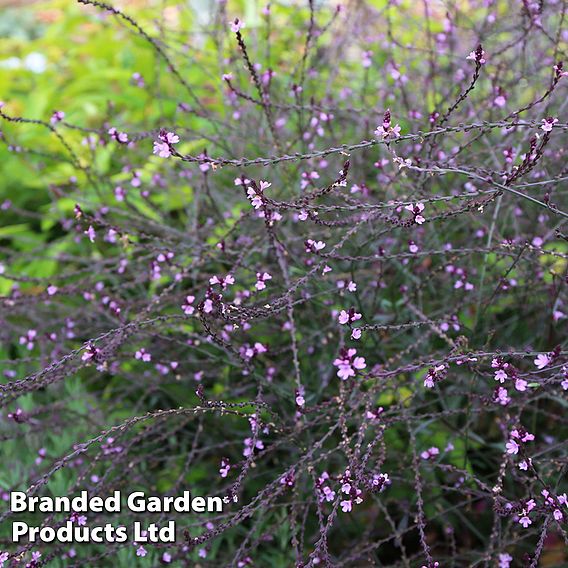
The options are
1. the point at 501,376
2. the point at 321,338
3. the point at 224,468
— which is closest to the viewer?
the point at 501,376

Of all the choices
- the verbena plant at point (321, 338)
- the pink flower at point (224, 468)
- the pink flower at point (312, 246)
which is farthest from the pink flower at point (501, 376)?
the pink flower at point (224, 468)

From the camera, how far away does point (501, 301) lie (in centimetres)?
231

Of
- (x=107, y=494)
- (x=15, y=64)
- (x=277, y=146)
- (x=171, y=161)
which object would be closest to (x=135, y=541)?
(x=107, y=494)

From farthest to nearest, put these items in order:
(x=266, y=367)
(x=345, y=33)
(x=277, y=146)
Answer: (x=345, y=33)
(x=266, y=367)
(x=277, y=146)

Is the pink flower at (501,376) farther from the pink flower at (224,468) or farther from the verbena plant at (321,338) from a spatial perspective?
the pink flower at (224,468)

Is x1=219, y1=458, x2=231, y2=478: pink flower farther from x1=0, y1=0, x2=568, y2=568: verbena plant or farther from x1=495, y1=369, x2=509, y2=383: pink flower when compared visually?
x1=495, y1=369, x2=509, y2=383: pink flower

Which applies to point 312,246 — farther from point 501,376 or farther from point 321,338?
point 321,338

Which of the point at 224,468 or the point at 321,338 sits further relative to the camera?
the point at 321,338

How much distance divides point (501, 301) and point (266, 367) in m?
0.84

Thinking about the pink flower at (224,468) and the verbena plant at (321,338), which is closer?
the pink flower at (224,468)

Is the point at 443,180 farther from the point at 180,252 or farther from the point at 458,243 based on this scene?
the point at 180,252

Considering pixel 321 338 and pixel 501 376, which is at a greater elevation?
pixel 321 338

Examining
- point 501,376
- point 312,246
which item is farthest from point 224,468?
point 501,376

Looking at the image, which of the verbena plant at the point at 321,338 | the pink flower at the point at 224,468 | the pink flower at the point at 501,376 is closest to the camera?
the pink flower at the point at 501,376
